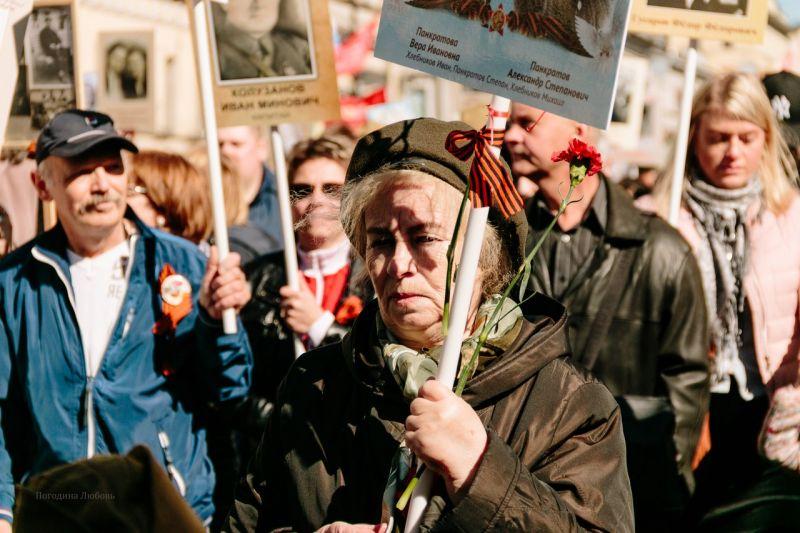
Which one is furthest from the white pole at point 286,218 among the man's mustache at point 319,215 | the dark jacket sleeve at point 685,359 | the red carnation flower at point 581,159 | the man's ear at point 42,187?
the red carnation flower at point 581,159

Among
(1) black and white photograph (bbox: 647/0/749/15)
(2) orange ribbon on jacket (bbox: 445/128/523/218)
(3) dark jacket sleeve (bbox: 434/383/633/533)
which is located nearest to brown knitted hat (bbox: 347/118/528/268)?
(2) orange ribbon on jacket (bbox: 445/128/523/218)

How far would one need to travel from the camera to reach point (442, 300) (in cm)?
260

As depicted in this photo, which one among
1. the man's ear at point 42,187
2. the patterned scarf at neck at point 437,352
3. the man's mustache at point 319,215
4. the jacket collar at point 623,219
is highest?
the man's ear at point 42,187

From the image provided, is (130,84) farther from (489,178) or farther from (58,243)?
(489,178)

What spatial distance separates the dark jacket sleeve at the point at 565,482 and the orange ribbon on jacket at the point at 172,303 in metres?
2.17

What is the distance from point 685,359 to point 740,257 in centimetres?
77

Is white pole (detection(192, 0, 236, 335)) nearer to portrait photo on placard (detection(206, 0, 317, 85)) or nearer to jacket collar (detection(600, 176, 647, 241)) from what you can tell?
portrait photo on placard (detection(206, 0, 317, 85))

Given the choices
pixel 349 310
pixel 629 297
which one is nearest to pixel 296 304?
pixel 349 310

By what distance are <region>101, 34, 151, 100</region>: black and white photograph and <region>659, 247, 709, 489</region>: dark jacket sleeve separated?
3.41 metres

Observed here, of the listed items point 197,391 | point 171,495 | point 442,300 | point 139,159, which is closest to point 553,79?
point 442,300

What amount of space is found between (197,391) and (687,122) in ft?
7.19

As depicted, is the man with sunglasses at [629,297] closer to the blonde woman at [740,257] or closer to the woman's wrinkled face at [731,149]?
the blonde woman at [740,257]

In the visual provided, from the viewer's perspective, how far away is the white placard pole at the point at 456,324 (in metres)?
2.33

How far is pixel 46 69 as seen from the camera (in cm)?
502
